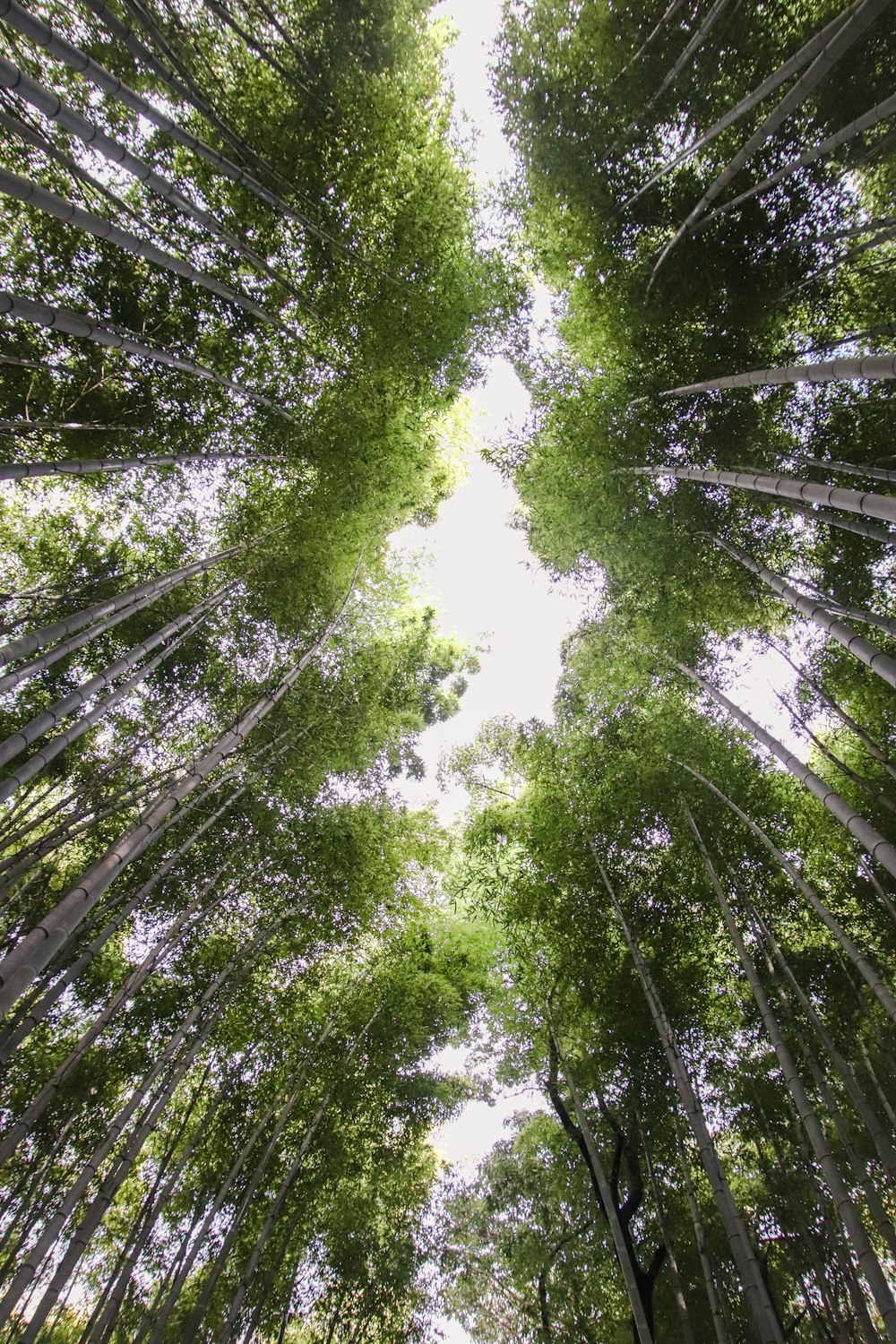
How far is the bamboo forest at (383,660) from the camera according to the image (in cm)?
427

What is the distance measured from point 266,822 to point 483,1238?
6.06 meters

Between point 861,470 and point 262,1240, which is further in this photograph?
point 262,1240

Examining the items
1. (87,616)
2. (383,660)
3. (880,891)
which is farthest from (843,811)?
(383,660)

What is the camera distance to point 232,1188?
19.6 feet

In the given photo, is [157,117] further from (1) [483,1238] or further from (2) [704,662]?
(1) [483,1238]

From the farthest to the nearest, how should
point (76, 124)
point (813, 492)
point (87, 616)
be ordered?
point (87, 616)
point (813, 492)
point (76, 124)

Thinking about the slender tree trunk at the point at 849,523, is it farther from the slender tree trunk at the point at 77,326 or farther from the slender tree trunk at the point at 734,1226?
the slender tree trunk at the point at 77,326

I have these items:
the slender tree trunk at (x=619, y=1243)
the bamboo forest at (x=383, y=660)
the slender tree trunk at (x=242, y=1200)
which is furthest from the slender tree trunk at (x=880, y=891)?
the slender tree trunk at (x=242, y=1200)

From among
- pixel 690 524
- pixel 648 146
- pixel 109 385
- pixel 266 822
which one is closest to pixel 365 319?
pixel 109 385

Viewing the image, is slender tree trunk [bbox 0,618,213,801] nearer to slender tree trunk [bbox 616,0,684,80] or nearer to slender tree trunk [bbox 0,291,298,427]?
slender tree trunk [bbox 0,291,298,427]

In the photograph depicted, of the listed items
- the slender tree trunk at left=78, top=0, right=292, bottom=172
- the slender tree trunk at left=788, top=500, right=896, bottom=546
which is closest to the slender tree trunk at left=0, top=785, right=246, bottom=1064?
the slender tree trunk at left=78, top=0, right=292, bottom=172

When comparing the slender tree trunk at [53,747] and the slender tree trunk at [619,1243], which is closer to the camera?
the slender tree trunk at [53,747]

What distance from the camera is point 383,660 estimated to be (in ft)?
23.7

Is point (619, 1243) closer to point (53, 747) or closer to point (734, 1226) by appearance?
point (734, 1226)
